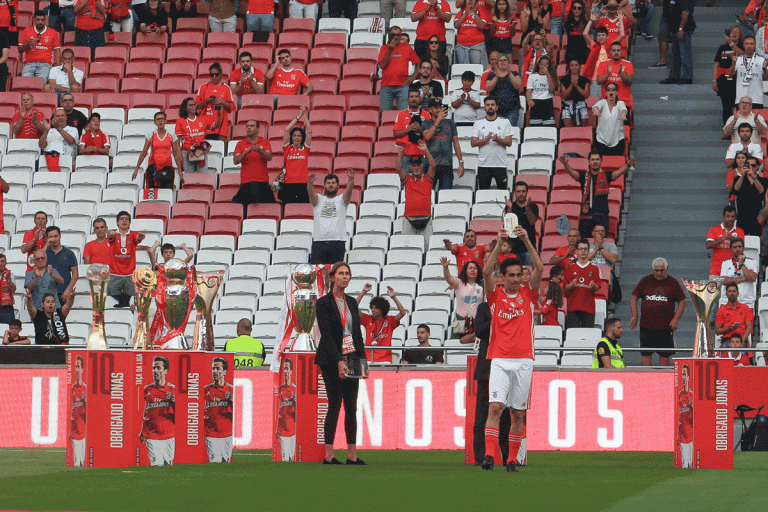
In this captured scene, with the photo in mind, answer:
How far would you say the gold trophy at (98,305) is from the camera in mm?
11047

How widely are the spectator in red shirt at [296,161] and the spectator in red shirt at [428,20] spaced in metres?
3.13

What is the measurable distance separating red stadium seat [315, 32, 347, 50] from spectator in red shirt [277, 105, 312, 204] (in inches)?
132

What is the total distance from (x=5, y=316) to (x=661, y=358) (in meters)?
9.39

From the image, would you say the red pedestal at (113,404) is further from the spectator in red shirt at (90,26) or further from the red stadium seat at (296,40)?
the spectator in red shirt at (90,26)

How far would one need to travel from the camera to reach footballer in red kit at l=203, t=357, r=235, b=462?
11.9 m

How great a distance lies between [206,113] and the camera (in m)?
21.2

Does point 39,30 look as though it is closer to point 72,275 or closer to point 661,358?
point 72,275

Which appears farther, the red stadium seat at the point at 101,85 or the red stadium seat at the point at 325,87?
the red stadium seat at the point at 101,85

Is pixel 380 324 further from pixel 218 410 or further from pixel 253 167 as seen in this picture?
pixel 218 410

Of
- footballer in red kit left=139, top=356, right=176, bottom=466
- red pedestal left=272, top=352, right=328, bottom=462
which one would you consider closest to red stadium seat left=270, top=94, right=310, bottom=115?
red pedestal left=272, top=352, right=328, bottom=462

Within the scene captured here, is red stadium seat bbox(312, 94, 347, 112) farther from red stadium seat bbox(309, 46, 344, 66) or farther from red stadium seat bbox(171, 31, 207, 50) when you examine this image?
red stadium seat bbox(171, 31, 207, 50)

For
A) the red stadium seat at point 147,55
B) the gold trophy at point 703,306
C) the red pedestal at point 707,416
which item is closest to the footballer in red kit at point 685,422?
the red pedestal at point 707,416

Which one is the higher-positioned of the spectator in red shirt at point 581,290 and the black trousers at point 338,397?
the spectator in red shirt at point 581,290

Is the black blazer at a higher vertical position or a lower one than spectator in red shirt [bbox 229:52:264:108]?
lower
